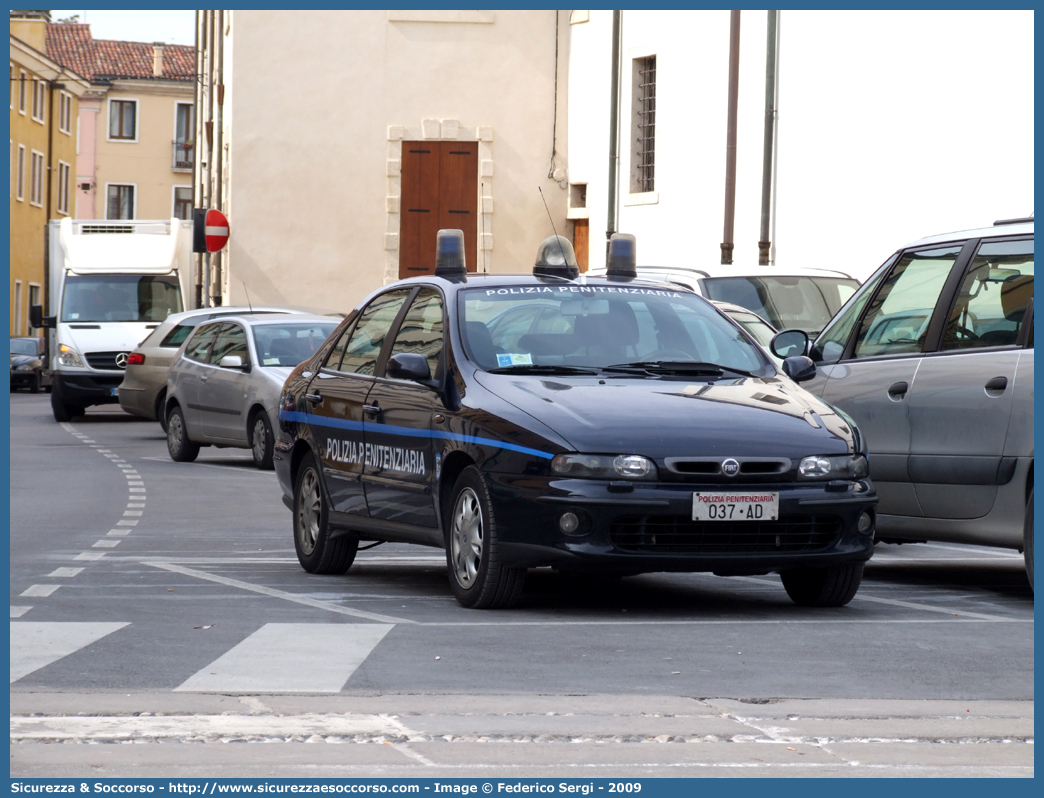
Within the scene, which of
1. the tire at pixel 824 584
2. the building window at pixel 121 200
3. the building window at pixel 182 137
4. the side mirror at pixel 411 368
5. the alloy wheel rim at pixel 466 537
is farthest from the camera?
the building window at pixel 182 137

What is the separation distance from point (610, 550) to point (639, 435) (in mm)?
509

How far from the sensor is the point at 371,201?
3628 centimetres

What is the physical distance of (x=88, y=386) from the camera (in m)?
30.6

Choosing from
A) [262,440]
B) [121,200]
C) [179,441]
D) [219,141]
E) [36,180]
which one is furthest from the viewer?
[121,200]

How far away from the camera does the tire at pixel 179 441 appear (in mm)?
21844

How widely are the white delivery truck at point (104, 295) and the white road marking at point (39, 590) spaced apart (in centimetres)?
2079

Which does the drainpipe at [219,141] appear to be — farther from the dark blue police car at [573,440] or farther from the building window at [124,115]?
the building window at [124,115]

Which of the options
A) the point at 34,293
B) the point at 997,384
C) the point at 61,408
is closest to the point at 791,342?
the point at 997,384

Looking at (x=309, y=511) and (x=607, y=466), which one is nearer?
(x=607, y=466)

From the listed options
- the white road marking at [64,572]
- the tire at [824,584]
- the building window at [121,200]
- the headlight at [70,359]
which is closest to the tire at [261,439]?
the white road marking at [64,572]

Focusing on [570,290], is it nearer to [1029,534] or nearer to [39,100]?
[1029,534]

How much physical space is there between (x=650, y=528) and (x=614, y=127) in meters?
24.7

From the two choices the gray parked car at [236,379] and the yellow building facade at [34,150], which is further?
the yellow building facade at [34,150]

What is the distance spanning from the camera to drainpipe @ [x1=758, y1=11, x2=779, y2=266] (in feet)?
87.1
